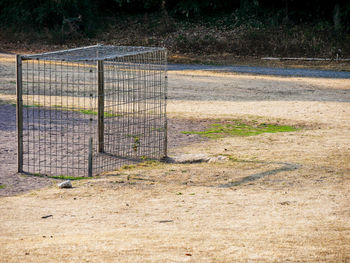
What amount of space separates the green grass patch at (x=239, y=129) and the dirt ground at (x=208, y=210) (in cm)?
51

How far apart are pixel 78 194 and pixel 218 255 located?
9.82 feet

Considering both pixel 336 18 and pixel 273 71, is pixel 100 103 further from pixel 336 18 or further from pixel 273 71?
pixel 336 18

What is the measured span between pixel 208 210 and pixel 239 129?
574 cm

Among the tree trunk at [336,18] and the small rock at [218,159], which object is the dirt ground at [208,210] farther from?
the tree trunk at [336,18]

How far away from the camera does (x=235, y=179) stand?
8211 millimetres

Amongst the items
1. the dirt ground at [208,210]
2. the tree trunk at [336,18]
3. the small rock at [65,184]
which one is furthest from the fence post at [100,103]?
the tree trunk at [336,18]

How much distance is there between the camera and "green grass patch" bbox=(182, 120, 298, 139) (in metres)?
11.8

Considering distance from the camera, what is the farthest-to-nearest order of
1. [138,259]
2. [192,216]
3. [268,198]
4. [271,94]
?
1. [271,94]
2. [268,198]
3. [192,216]
4. [138,259]

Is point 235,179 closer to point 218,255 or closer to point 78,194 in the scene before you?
point 78,194

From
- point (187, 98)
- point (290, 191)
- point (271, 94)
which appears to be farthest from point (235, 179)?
point (271, 94)

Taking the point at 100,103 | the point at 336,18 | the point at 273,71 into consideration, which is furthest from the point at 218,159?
→ the point at 336,18

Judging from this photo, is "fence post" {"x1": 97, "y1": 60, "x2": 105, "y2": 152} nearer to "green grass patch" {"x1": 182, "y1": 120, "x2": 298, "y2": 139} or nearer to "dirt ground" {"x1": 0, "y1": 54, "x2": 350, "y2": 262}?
"dirt ground" {"x1": 0, "y1": 54, "x2": 350, "y2": 262}

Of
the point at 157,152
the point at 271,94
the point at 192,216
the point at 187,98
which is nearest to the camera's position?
the point at 192,216

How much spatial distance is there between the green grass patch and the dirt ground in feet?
1.68
